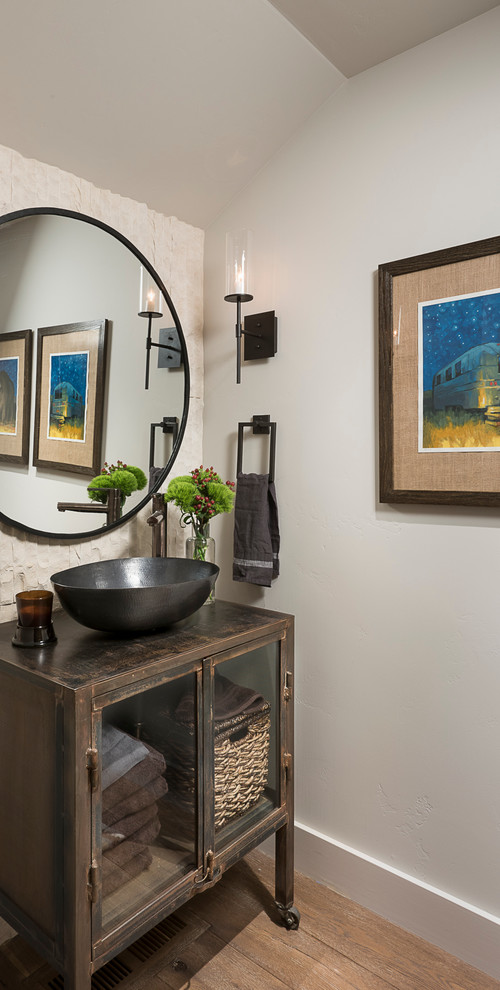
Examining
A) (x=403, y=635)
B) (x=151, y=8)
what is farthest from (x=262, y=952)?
(x=151, y=8)

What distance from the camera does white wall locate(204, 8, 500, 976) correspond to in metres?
1.49

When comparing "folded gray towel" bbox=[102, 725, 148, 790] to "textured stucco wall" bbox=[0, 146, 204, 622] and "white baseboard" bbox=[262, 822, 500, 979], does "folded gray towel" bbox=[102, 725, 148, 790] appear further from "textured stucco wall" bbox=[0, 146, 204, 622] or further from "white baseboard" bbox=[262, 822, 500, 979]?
"white baseboard" bbox=[262, 822, 500, 979]

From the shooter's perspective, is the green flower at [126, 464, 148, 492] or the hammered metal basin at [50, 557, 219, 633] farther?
the green flower at [126, 464, 148, 492]

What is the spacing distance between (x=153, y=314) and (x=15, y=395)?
56 cm

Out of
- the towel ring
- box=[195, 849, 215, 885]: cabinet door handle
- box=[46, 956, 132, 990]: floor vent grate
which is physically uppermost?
the towel ring

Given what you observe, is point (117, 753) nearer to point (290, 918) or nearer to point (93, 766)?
point (93, 766)

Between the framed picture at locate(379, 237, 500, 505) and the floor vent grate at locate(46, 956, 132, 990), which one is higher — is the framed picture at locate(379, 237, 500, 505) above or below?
above

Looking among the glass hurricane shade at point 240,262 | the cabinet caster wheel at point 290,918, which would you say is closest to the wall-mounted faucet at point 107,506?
the glass hurricane shade at point 240,262

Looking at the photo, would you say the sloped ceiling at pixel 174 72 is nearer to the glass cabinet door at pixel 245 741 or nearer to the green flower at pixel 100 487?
the green flower at pixel 100 487

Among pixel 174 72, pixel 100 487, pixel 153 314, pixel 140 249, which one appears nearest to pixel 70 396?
pixel 100 487

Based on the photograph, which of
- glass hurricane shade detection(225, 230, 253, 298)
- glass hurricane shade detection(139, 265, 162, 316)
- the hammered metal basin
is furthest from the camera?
glass hurricane shade detection(139, 265, 162, 316)

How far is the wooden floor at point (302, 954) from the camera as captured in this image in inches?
57.1

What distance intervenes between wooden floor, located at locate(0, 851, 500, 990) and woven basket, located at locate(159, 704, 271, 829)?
1.20 feet

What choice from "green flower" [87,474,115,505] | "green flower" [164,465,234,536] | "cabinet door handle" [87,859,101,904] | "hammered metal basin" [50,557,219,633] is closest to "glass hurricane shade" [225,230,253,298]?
"green flower" [164,465,234,536]
